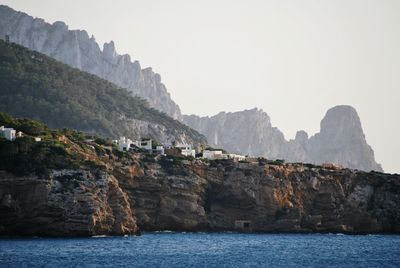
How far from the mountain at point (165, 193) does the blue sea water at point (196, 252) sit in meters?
4.47

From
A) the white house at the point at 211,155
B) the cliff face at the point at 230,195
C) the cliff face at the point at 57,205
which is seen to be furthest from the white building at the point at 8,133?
the white house at the point at 211,155

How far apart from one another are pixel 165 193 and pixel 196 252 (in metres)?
33.2

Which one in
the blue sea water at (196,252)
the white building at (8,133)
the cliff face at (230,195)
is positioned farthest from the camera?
the white building at (8,133)

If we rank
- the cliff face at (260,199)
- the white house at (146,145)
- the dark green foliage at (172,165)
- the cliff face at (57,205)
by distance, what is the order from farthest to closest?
the white house at (146,145), the dark green foliage at (172,165), the cliff face at (260,199), the cliff face at (57,205)

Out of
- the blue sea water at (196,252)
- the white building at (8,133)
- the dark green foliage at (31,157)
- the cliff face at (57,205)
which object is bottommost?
the blue sea water at (196,252)

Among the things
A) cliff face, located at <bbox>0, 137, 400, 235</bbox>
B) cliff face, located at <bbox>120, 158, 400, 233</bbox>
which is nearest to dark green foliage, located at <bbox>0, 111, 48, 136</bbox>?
cliff face, located at <bbox>0, 137, 400, 235</bbox>

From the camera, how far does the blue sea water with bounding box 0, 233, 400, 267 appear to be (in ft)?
277

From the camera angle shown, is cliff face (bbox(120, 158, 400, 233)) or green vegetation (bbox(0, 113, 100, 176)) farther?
cliff face (bbox(120, 158, 400, 233))

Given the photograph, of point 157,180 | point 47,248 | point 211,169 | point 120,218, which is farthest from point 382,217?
point 47,248

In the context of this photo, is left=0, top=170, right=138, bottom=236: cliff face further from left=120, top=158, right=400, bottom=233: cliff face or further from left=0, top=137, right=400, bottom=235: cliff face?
left=120, top=158, right=400, bottom=233: cliff face

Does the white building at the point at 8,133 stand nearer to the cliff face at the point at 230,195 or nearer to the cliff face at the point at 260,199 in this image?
the cliff face at the point at 230,195

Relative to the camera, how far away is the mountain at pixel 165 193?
349 feet

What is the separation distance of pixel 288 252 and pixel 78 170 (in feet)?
105

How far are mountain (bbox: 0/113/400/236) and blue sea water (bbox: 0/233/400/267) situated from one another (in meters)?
4.47
